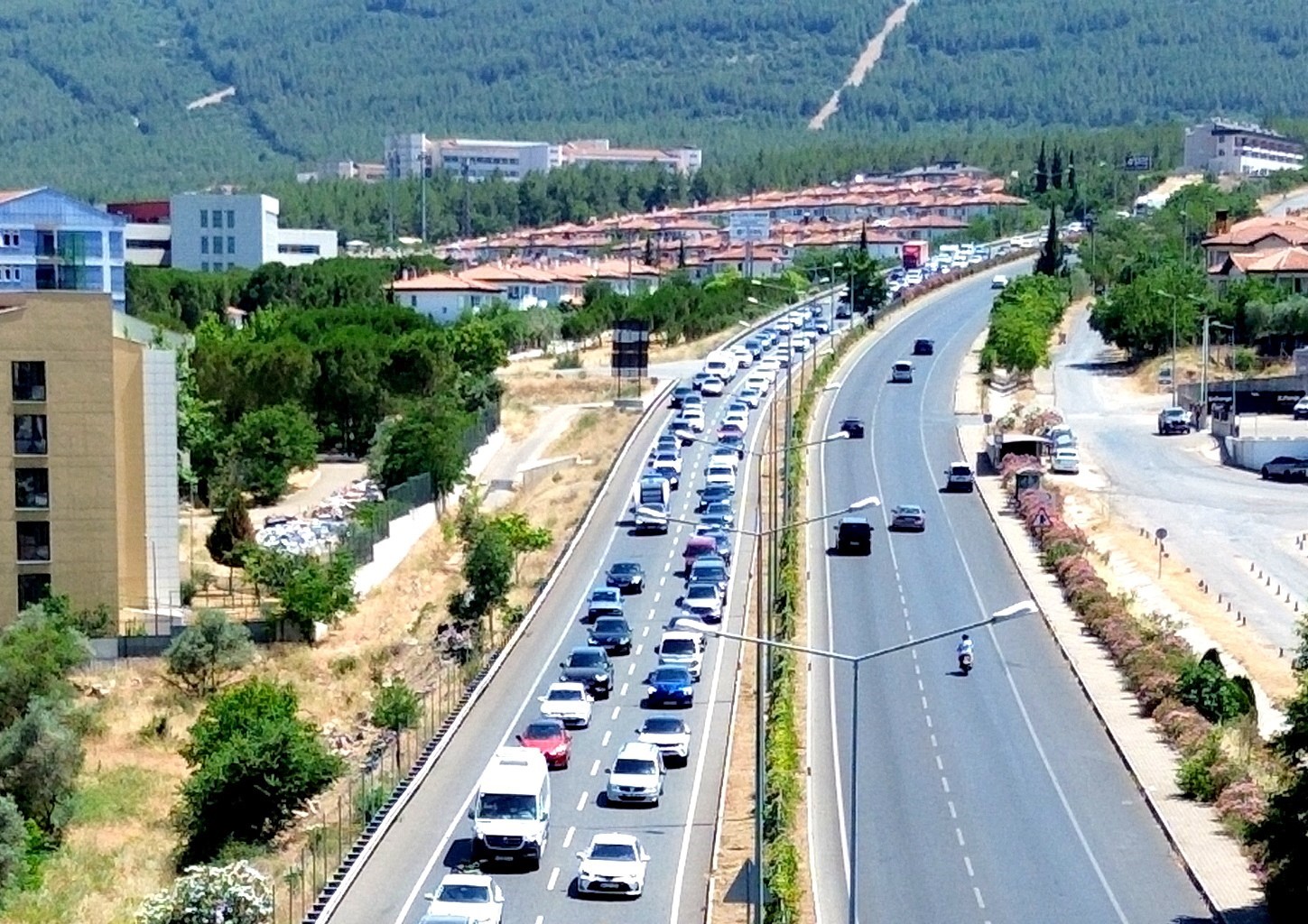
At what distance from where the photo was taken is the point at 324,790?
147 ft

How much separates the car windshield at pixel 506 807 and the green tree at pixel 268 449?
143ft

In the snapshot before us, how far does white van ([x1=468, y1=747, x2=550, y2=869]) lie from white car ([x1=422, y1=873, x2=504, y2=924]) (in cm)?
245

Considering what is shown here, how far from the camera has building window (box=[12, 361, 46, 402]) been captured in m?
62.1

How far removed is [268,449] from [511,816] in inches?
1775

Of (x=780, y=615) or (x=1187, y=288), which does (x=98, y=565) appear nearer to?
(x=780, y=615)

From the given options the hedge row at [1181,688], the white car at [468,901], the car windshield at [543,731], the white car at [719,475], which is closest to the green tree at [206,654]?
the car windshield at [543,731]

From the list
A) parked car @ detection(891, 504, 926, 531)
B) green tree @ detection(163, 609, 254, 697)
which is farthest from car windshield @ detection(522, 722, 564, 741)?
parked car @ detection(891, 504, 926, 531)

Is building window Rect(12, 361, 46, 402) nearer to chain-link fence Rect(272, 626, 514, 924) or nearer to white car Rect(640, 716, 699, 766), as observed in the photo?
chain-link fence Rect(272, 626, 514, 924)

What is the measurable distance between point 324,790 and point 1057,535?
26.8m

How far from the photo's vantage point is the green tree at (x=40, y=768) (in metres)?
47.8

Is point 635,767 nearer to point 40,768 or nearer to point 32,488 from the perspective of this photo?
point 40,768

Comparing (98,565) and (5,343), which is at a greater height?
(5,343)

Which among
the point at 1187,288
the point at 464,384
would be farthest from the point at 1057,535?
the point at 1187,288

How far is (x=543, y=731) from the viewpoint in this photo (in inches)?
1758
